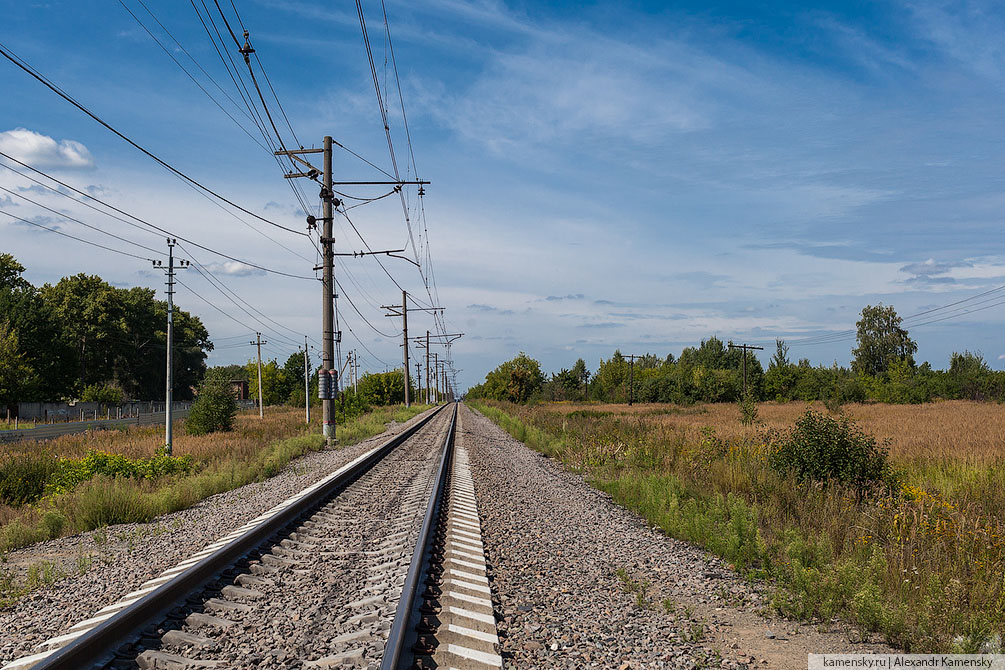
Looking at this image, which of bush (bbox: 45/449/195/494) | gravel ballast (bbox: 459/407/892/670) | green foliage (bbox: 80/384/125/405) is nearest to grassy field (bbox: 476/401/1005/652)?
gravel ballast (bbox: 459/407/892/670)

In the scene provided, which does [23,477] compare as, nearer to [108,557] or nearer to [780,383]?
[108,557]

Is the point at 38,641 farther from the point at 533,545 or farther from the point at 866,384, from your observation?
the point at 866,384

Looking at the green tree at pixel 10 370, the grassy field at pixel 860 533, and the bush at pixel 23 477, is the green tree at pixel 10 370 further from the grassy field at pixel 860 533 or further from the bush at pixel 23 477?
the grassy field at pixel 860 533

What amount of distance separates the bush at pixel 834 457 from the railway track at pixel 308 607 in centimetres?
571

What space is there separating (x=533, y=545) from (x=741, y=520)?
2.51m

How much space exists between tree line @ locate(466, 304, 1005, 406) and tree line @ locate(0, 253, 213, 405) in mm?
47321

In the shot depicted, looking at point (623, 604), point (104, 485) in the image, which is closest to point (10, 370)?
point (104, 485)

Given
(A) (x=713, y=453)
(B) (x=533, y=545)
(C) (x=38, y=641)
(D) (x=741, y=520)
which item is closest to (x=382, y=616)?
(C) (x=38, y=641)

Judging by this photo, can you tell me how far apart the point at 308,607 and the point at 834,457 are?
8.71 meters

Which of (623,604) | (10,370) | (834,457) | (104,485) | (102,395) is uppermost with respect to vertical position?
(10,370)

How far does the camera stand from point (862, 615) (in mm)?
5086

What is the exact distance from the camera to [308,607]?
17.9 feet

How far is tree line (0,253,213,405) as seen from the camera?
2290 inches

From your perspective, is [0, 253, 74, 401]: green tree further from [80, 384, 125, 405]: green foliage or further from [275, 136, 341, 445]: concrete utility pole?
[275, 136, 341, 445]: concrete utility pole
